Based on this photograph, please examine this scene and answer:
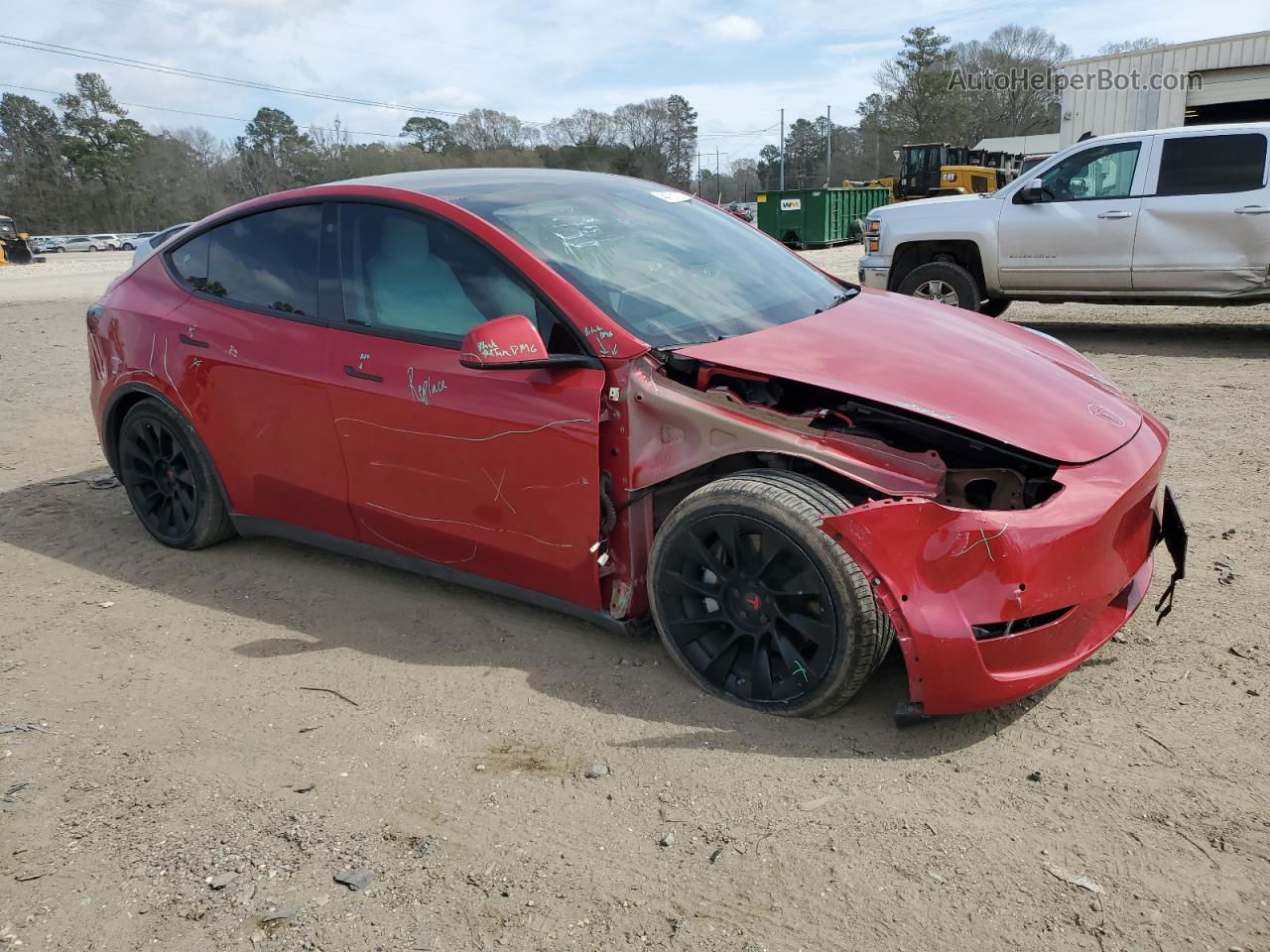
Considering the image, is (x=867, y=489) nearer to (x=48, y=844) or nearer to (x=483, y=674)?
(x=483, y=674)

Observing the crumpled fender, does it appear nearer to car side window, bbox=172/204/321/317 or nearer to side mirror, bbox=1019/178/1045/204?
car side window, bbox=172/204/321/317

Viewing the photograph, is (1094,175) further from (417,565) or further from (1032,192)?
(417,565)

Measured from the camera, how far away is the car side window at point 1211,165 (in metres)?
8.38

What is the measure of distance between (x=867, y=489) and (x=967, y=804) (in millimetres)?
918

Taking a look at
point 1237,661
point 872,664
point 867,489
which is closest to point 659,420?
point 867,489

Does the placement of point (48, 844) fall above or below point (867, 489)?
below

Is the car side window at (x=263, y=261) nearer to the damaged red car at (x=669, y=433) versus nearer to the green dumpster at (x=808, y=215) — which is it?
the damaged red car at (x=669, y=433)

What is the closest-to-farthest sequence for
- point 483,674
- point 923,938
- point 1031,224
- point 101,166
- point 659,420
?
1. point 923,938
2. point 659,420
3. point 483,674
4. point 1031,224
5. point 101,166

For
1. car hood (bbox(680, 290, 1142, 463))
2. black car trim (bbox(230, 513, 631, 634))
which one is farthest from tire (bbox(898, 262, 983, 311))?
black car trim (bbox(230, 513, 631, 634))

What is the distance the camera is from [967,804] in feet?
8.30

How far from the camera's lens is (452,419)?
11.0 feet

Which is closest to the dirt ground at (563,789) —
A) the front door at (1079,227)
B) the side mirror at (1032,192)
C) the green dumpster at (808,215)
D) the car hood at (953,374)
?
the car hood at (953,374)

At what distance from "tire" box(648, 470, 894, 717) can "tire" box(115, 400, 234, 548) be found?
7.73 feet

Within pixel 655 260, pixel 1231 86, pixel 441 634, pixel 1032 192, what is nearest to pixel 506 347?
pixel 655 260
